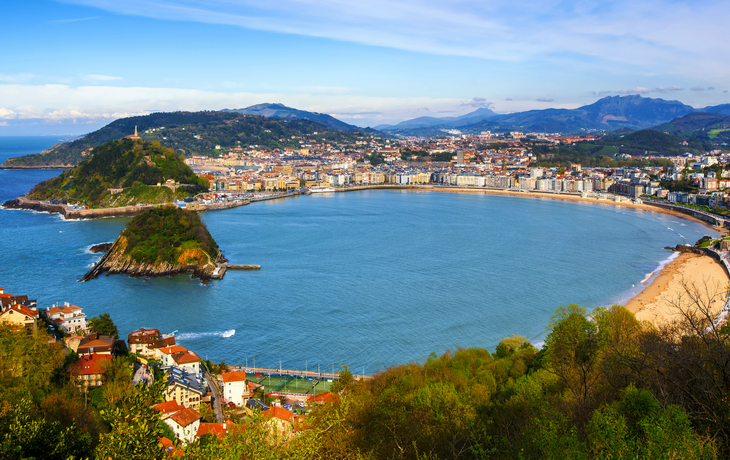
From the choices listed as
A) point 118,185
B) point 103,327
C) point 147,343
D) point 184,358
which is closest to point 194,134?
point 118,185

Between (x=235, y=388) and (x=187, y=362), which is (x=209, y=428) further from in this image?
(x=187, y=362)

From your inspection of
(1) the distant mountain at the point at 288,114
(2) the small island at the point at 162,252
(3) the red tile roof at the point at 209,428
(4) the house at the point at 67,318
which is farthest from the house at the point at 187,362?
(1) the distant mountain at the point at 288,114

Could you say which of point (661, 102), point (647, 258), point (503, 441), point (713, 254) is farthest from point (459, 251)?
point (661, 102)

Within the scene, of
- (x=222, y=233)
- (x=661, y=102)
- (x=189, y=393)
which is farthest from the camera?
(x=661, y=102)

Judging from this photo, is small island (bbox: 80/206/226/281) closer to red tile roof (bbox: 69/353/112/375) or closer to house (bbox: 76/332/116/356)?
house (bbox: 76/332/116/356)

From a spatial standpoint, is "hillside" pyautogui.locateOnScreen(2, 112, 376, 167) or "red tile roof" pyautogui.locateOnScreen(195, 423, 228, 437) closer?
"red tile roof" pyautogui.locateOnScreen(195, 423, 228, 437)

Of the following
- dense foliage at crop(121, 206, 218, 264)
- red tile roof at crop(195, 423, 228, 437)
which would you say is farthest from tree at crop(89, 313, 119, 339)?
dense foliage at crop(121, 206, 218, 264)

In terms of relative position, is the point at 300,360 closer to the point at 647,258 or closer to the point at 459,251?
the point at 459,251
